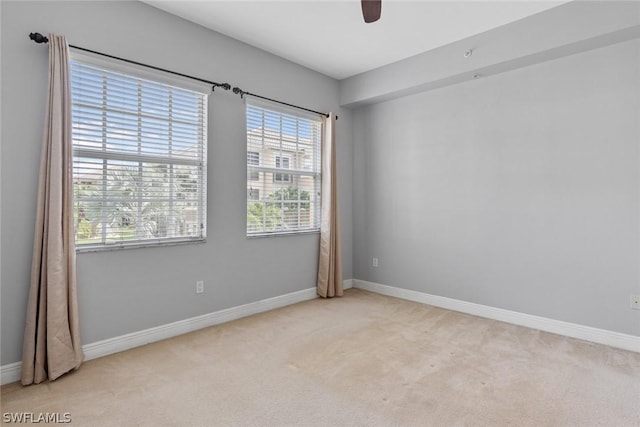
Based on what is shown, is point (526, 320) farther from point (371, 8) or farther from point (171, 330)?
point (171, 330)

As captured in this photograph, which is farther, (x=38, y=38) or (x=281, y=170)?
(x=281, y=170)

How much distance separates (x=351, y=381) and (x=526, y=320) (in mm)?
2023

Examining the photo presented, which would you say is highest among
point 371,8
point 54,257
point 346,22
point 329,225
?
point 346,22

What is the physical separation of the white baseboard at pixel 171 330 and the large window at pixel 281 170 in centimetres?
76

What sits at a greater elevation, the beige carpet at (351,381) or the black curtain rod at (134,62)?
the black curtain rod at (134,62)

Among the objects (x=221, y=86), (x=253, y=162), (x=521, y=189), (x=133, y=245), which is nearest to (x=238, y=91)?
(x=221, y=86)

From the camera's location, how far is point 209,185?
3.21m

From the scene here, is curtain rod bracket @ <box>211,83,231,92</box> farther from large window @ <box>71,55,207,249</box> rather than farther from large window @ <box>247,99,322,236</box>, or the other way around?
large window @ <box>247,99,322,236</box>

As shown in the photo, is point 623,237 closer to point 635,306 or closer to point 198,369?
point 635,306

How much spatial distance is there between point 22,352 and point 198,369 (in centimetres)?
111

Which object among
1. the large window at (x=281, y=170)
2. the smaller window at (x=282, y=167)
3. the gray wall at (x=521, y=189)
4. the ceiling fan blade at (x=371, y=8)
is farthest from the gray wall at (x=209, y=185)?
the ceiling fan blade at (x=371, y=8)

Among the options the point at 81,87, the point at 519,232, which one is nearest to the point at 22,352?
the point at 81,87

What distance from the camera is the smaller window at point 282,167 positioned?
385 cm
